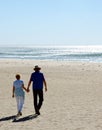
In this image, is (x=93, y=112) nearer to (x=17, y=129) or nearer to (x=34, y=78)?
(x=34, y=78)

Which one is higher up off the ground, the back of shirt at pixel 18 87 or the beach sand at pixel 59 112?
the back of shirt at pixel 18 87

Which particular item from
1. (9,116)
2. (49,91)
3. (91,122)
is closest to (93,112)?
(91,122)

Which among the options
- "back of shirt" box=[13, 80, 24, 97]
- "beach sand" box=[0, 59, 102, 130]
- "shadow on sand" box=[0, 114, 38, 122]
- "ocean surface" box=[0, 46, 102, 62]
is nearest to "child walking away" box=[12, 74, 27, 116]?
"back of shirt" box=[13, 80, 24, 97]

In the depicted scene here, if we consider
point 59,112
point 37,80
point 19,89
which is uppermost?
point 37,80

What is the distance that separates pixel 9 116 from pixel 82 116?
7.40ft

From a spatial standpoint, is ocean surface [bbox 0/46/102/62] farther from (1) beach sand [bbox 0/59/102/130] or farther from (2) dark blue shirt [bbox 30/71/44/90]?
(2) dark blue shirt [bbox 30/71/44/90]

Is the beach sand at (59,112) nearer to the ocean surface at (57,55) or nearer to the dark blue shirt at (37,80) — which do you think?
the dark blue shirt at (37,80)

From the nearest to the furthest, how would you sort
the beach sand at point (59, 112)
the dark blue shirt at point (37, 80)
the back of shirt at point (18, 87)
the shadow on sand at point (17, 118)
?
the beach sand at point (59, 112), the shadow on sand at point (17, 118), the back of shirt at point (18, 87), the dark blue shirt at point (37, 80)

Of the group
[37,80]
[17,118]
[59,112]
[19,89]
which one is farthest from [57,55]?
[17,118]

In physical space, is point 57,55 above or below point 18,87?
above

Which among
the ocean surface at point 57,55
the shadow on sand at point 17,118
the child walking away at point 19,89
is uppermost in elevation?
the ocean surface at point 57,55

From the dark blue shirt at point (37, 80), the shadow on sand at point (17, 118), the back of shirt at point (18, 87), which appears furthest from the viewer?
the dark blue shirt at point (37, 80)

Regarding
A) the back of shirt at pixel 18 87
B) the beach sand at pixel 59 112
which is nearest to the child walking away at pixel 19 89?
the back of shirt at pixel 18 87

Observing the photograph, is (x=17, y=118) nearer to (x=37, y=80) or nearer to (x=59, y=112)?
(x=37, y=80)
